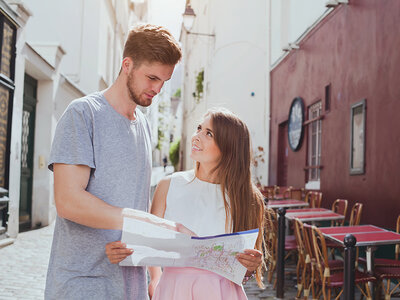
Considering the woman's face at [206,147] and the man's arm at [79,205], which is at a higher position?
the woman's face at [206,147]

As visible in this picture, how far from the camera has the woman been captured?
81.0 inches

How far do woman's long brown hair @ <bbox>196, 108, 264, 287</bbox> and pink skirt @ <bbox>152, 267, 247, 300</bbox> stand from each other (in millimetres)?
162

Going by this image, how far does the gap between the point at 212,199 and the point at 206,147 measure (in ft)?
0.83

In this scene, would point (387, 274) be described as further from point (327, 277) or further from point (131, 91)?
point (131, 91)

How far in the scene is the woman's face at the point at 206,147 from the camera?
7.43ft

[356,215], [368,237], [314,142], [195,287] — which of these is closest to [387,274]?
[368,237]

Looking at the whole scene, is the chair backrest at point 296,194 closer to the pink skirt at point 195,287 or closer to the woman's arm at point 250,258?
the pink skirt at point 195,287

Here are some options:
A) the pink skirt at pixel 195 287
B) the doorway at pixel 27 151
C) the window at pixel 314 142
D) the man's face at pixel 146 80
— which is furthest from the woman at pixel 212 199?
the window at pixel 314 142

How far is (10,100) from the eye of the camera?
7.58 metres

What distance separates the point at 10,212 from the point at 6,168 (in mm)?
713

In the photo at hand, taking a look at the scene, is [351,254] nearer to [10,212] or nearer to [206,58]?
[10,212]

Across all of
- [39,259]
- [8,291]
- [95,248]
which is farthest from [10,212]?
[95,248]

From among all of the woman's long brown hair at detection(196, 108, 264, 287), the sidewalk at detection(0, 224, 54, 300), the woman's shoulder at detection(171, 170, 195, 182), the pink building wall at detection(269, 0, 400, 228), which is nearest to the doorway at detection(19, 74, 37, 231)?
the sidewalk at detection(0, 224, 54, 300)

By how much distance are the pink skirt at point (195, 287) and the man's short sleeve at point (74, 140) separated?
2.48 ft
